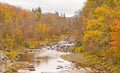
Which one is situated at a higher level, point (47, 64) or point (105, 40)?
point (105, 40)

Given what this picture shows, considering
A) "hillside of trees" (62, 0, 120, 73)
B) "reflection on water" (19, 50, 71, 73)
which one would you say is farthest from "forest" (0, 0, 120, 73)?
"reflection on water" (19, 50, 71, 73)

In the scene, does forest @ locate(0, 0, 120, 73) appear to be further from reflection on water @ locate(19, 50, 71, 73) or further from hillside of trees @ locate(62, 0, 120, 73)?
reflection on water @ locate(19, 50, 71, 73)

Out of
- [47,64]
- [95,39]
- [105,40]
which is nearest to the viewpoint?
[105,40]

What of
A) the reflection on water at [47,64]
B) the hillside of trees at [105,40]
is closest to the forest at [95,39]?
the hillside of trees at [105,40]

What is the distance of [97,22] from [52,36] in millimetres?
89866

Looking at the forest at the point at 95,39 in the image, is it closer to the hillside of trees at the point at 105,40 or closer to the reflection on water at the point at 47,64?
the hillside of trees at the point at 105,40

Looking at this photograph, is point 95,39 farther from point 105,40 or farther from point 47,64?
point 47,64

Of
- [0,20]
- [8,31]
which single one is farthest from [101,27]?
[0,20]

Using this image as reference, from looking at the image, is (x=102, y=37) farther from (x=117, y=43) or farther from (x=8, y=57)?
(x=8, y=57)

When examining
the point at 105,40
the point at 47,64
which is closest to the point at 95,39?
the point at 105,40

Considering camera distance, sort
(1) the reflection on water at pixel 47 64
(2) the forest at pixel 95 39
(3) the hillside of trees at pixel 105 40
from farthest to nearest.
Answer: (1) the reflection on water at pixel 47 64 → (2) the forest at pixel 95 39 → (3) the hillside of trees at pixel 105 40

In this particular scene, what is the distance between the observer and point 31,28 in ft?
449

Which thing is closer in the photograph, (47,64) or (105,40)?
(105,40)

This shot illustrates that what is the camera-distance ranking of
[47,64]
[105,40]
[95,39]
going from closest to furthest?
[105,40], [95,39], [47,64]
